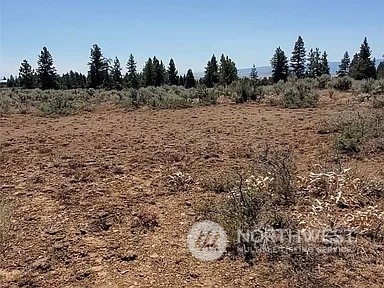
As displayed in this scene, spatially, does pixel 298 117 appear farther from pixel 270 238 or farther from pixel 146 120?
pixel 270 238

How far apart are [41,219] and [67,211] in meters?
0.30

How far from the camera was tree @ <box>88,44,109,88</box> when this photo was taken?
44.9 m

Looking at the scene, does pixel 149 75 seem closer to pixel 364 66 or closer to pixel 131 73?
pixel 131 73

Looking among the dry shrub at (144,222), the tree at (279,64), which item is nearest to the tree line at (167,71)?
the tree at (279,64)

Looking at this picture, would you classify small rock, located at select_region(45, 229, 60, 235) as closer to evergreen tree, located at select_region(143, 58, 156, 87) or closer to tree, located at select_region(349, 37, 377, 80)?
tree, located at select_region(349, 37, 377, 80)

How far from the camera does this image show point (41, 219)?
163 inches

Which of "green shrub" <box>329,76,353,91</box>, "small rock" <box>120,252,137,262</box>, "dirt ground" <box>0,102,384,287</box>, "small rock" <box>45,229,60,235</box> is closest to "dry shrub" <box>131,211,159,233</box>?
"dirt ground" <box>0,102,384,287</box>

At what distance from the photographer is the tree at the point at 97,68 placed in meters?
44.9

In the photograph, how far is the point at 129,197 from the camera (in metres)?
4.69

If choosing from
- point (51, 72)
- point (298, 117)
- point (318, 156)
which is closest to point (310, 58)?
point (51, 72)

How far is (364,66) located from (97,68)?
28.8 m

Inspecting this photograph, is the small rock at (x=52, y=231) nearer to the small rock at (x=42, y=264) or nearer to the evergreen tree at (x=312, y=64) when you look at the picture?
the small rock at (x=42, y=264)

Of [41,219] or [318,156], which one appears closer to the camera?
[41,219]

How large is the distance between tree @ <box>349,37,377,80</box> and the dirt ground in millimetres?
30461
